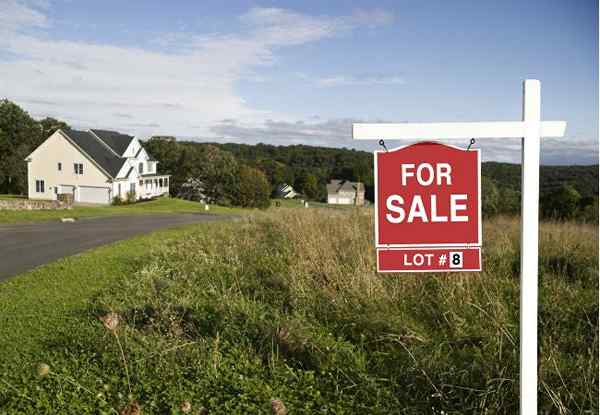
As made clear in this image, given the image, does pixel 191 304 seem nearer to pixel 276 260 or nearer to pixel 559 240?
pixel 276 260

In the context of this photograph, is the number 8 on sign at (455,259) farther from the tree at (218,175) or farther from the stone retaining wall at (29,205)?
the tree at (218,175)

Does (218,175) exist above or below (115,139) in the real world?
below

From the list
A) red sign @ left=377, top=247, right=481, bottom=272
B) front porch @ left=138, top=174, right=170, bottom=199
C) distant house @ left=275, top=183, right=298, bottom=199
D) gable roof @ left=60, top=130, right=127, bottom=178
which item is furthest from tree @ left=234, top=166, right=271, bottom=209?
red sign @ left=377, top=247, right=481, bottom=272

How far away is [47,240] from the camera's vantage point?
13.9m

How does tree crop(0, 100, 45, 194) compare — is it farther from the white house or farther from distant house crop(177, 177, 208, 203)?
distant house crop(177, 177, 208, 203)

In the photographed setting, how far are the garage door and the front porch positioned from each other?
5.41 metres

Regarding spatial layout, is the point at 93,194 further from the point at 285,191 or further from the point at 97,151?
the point at 285,191

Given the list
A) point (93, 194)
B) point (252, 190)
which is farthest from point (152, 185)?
point (252, 190)

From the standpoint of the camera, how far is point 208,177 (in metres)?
63.6

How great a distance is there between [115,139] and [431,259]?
165 feet

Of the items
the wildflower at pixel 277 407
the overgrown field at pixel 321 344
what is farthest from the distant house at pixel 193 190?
the wildflower at pixel 277 407

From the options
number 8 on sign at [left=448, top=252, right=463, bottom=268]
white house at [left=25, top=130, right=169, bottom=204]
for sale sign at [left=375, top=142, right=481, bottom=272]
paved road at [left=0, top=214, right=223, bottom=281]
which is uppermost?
white house at [left=25, top=130, right=169, bottom=204]

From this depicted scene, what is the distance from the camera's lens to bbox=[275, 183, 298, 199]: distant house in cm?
7107

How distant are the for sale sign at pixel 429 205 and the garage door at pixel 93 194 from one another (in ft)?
147
